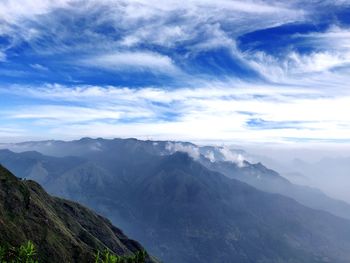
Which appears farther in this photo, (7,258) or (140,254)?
(7,258)

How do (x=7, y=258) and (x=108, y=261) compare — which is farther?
(x=7, y=258)

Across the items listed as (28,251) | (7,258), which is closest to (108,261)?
(28,251)

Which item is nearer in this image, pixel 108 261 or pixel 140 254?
pixel 108 261

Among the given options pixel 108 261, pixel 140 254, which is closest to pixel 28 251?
pixel 108 261

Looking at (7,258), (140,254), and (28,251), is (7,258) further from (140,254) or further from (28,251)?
(140,254)

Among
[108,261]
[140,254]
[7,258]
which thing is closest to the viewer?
[108,261]

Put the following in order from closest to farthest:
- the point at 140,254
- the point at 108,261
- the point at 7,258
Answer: the point at 108,261 < the point at 140,254 < the point at 7,258

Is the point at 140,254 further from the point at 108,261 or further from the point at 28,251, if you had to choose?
the point at 28,251

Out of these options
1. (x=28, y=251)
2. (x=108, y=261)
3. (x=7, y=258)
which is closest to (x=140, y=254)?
(x=108, y=261)

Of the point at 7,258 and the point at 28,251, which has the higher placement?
the point at 28,251
